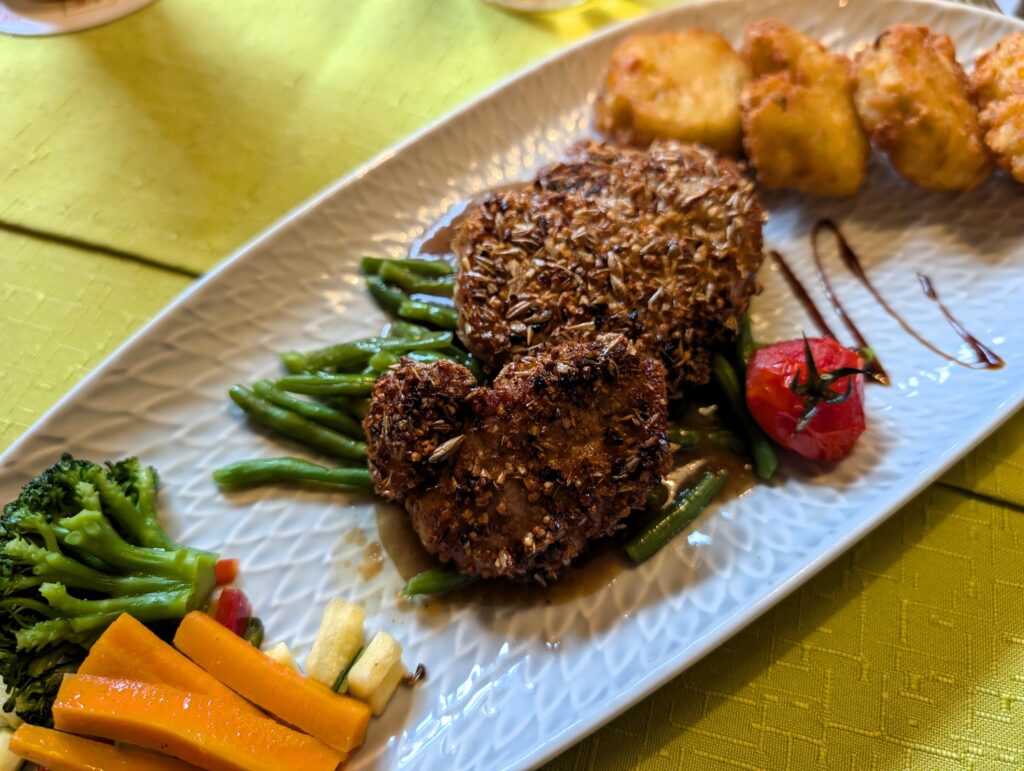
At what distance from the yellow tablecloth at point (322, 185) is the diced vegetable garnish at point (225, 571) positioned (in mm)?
1126

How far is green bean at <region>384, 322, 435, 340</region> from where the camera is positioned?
3.07 m

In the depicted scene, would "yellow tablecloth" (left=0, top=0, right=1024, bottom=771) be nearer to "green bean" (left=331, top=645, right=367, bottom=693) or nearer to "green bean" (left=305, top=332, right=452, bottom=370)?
"green bean" (left=331, top=645, right=367, bottom=693)

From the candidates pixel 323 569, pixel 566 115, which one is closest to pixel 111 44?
pixel 566 115

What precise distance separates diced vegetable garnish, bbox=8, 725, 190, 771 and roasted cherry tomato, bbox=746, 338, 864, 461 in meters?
2.23

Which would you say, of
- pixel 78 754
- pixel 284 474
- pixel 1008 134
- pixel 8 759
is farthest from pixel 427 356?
pixel 1008 134

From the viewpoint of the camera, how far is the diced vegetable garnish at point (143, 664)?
2203mm

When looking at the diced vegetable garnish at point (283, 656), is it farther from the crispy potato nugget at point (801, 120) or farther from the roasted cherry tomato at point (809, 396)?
the crispy potato nugget at point (801, 120)

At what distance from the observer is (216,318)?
3.04 m

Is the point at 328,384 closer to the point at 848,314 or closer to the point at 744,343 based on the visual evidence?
the point at 744,343

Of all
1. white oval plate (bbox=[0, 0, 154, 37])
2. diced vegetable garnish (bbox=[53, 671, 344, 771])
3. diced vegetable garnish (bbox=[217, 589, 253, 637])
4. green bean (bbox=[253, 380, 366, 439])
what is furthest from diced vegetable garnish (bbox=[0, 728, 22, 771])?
white oval plate (bbox=[0, 0, 154, 37])

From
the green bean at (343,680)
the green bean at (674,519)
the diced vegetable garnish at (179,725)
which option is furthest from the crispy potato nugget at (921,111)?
the diced vegetable garnish at (179,725)

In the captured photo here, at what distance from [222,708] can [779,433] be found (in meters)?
2.09

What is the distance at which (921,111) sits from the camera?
3.25 metres

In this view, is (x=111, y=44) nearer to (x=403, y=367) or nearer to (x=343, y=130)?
(x=343, y=130)
